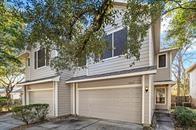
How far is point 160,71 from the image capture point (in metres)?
16.0

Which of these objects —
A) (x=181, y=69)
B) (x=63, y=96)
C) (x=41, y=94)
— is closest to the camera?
(x=63, y=96)

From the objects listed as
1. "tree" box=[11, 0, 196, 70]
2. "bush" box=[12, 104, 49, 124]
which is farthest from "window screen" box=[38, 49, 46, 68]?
"tree" box=[11, 0, 196, 70]

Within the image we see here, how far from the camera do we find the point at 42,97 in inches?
623

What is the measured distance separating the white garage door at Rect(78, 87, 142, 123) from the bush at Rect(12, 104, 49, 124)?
8.93 feet

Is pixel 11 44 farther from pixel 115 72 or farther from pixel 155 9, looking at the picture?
pixel 155 9

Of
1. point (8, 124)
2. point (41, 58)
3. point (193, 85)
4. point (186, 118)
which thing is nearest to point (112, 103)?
point (186, 118)

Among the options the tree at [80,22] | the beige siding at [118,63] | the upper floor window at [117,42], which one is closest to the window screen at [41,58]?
the beige siding at [118,63]

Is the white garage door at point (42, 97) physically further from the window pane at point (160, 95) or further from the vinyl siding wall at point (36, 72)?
the window pane at point (160, 95)

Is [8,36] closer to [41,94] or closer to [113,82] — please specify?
[41,94]

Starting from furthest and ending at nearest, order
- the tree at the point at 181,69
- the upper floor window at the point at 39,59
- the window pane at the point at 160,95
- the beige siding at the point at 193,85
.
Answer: the tree at the point at 181,69 < the beige siding at the point at 193,85 < the window pane at the point at 160,95 < the upper floor window at the point at 39,59

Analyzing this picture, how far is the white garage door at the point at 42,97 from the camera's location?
14480mm

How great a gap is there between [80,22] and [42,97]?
10.9 m

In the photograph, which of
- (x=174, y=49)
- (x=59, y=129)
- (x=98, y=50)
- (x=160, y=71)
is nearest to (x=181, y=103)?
(x=160, y=71)

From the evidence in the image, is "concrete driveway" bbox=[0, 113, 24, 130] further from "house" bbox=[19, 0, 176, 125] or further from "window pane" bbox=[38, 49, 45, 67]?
"window pane" bbox=[38, 49, 45, 67]
